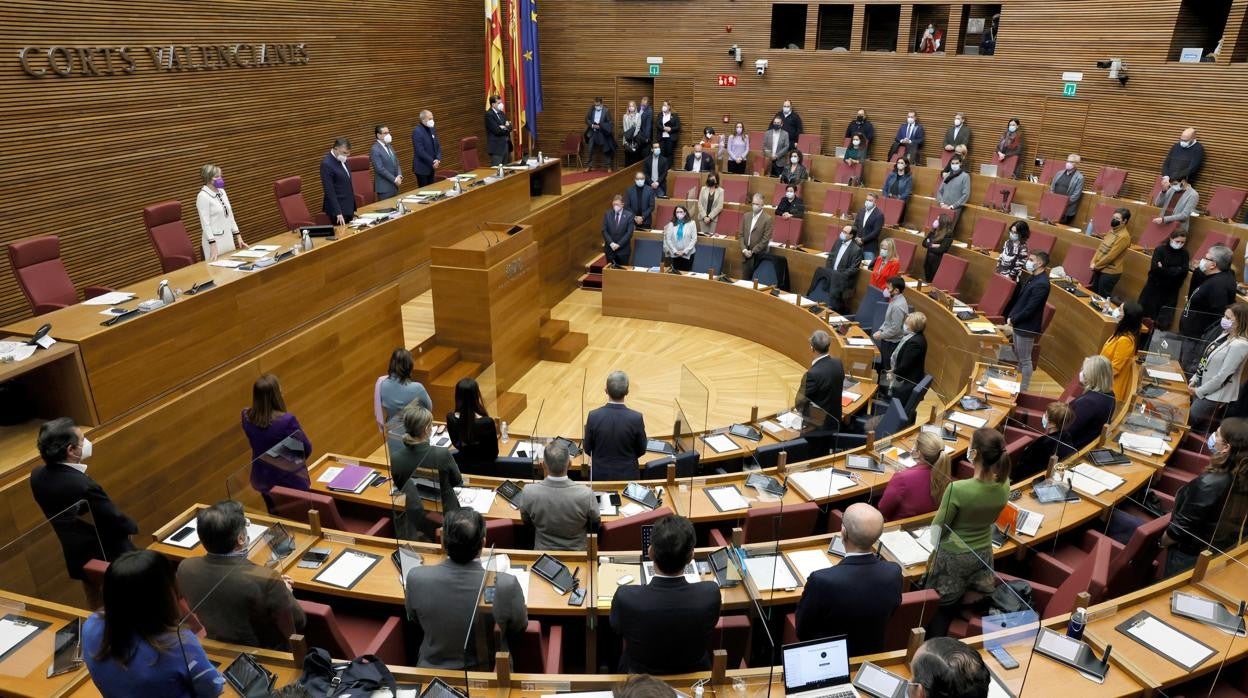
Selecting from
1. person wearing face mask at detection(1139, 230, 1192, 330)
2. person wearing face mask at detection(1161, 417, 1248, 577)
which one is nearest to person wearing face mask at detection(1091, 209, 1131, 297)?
person wearing face mask at detection(1139, 230, 1192, 330)

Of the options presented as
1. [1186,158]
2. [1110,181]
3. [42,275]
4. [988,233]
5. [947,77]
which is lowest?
[988,233]

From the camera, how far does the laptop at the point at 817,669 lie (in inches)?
101

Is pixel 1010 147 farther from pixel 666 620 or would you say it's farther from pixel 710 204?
pixel 666 620

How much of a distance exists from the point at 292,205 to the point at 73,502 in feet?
14.5

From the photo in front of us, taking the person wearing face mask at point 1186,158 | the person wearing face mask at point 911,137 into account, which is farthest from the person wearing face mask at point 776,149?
the person wearing face mask at point 1186,158

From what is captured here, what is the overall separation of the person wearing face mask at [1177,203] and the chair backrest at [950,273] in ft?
6.29

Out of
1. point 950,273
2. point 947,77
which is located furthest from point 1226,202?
point 947,77

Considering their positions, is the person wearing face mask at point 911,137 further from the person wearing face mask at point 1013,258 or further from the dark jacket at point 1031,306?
the dark jacket at point 1031,306

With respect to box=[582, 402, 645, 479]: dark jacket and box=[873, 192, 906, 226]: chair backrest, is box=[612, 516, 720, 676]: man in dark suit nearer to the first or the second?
box=[582, 402, 645, 479]: dark jacket

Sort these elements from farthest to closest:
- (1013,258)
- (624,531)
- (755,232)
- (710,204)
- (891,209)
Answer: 1. (710,204)
2. (891,209)
3. (755,232)
4. (1013,258)
5. (624,531)

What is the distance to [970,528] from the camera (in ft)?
11.0

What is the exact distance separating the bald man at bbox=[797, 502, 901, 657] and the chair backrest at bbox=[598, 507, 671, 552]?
109 cm

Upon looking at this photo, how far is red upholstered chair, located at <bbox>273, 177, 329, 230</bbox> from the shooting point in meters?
7.08

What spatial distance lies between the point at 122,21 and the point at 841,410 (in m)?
6.84
